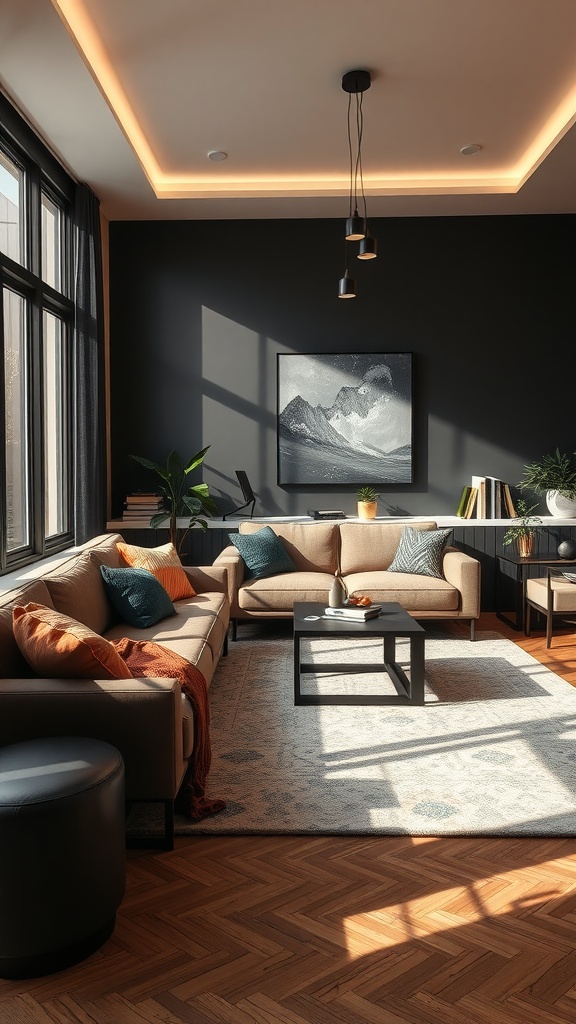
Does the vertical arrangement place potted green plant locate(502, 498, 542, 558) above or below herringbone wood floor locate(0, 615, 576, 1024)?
above

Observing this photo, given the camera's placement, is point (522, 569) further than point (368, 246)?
Yes

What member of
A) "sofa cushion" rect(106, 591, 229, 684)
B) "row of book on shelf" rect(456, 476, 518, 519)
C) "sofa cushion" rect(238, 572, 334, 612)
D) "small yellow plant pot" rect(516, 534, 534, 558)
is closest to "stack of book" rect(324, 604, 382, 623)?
"sofa cushion" rect(106, 591, 229, 684)

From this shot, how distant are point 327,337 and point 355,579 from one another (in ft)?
7.32

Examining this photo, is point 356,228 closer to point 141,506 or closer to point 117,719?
point 141,506

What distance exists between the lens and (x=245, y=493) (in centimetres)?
665

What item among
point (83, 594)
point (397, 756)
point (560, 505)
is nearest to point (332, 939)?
point (397, 756)

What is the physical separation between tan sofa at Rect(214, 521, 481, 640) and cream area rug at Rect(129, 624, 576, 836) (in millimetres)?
587

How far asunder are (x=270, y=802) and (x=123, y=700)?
31.0 inches

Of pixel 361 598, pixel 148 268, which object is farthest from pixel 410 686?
pixel 148 268

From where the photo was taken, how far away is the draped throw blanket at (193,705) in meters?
3.00

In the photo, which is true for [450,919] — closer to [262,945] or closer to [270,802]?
[262,945]

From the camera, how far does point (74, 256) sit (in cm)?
579

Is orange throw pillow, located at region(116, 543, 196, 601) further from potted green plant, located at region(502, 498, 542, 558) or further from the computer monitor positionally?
potted green plant, located at region(502, 498, 542, 558)

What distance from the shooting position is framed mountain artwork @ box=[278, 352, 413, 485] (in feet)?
22.5
